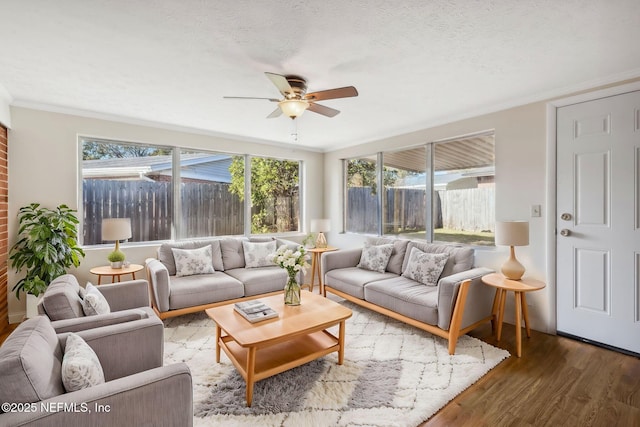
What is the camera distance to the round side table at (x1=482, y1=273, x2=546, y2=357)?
2.68 meters

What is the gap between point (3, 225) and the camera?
125 inches

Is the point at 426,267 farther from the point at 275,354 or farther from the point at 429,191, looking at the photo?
the point at 275,354

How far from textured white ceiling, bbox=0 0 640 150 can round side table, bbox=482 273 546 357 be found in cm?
181

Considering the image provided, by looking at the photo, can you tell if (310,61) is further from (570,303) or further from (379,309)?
(570,303)

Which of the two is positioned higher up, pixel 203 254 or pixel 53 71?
pixel 53 71

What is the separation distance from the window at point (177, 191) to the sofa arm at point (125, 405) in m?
3.29

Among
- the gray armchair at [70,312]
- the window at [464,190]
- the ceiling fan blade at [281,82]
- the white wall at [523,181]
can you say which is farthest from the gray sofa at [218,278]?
the white wall at [523,181]

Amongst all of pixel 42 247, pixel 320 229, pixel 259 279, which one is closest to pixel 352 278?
pixel 259 279

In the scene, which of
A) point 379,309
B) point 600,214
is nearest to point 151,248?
point 379,309

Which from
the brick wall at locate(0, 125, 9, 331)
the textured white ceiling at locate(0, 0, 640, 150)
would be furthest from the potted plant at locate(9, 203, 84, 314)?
the textured white ceiling at locate(0, 0, 640, 150)

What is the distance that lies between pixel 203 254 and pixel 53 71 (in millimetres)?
2308

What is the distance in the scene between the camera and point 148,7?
67.9 inches

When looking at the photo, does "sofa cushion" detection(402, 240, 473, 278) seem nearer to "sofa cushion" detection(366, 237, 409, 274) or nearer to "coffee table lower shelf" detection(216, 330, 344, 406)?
"sofa cushion" detection(366, 237, 409, 274)

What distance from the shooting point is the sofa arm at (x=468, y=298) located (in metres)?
2.71
